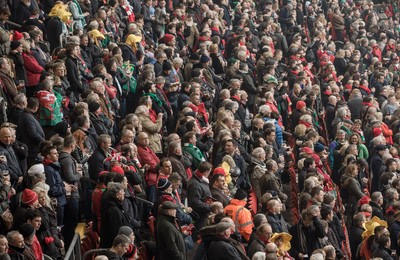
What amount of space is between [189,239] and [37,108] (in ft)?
10.5

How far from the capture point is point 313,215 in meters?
16.8

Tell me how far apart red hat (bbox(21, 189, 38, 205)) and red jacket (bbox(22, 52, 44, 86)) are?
5127mm

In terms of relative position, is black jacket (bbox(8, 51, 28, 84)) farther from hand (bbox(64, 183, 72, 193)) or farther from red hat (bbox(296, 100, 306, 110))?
red hat (bbox(296, 100, 306, 110))

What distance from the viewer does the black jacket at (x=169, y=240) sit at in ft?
48.4

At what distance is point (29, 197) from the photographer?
1414cm

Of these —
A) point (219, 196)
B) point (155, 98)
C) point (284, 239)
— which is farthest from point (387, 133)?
point (284, 239)

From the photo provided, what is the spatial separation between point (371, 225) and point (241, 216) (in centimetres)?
262

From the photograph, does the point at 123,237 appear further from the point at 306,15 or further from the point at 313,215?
the point at 306,15

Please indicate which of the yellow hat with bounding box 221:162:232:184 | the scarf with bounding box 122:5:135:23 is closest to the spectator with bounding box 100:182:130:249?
the yellow hat with bounding box 221:162:232:184

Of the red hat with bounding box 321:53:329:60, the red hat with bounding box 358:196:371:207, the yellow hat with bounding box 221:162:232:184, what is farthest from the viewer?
the red hat with bounding box 321:53:329:60

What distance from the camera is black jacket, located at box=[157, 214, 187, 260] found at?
14.8 metres

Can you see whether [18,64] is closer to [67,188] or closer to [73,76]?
[73,76]

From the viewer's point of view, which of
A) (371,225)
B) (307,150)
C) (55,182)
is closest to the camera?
(55,182)

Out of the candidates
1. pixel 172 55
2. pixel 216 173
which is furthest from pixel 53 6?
pixel 216 173
